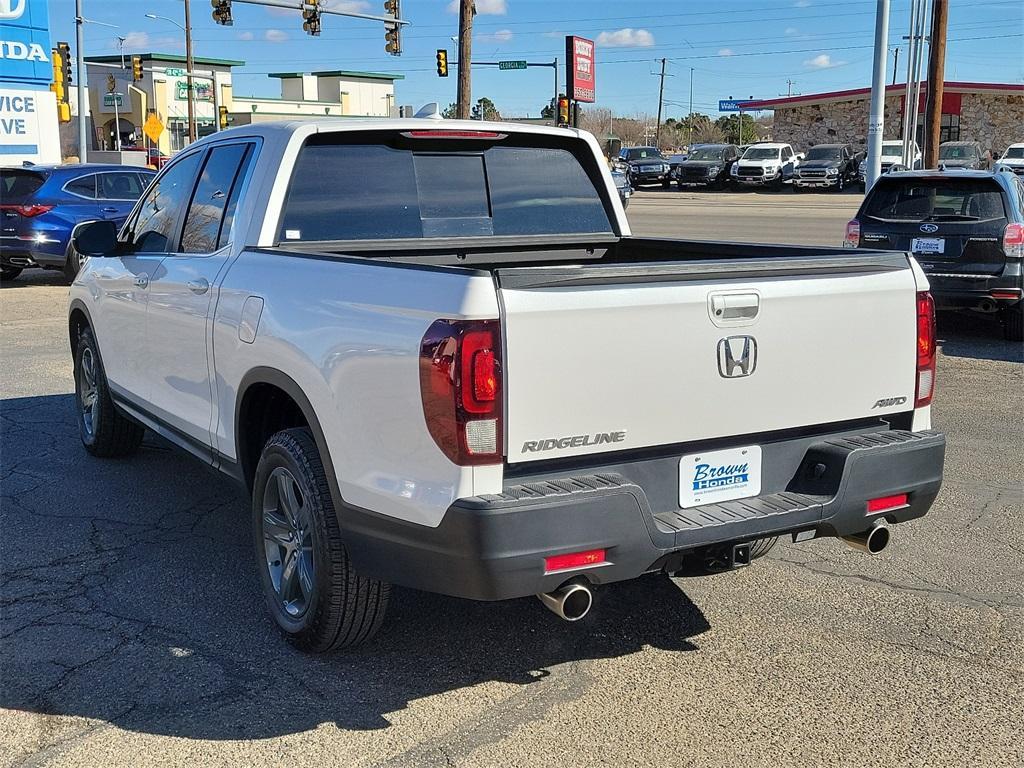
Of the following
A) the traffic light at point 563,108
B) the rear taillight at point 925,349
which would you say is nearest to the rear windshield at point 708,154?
the traffic light at point 563,108

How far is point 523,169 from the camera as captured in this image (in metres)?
5.47

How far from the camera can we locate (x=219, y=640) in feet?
13.9

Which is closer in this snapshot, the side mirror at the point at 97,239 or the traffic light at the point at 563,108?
the side mirror at the point at 97,239

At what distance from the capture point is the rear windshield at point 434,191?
4848 millimetres

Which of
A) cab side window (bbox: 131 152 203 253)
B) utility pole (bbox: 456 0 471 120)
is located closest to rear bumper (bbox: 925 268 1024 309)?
cab side window (bbox: 131 152 203 253)

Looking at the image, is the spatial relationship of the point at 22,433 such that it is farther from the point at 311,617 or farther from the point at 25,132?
the point at 25,132

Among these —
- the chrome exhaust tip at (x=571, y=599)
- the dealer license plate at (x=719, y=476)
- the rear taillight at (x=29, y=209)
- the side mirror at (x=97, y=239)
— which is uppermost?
the side mirror at (x=97, y=239)

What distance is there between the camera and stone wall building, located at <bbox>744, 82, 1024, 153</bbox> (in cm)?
6219

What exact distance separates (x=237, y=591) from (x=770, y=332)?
2497mm

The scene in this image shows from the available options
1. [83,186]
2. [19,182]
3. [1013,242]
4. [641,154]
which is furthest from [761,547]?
[641,154]

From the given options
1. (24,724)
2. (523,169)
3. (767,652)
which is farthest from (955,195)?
(24,724)

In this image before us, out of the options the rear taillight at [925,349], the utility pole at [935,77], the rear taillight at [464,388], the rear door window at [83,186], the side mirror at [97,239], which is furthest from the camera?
the utility pole at [935,77]

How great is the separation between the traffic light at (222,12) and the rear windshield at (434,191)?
1084 inches

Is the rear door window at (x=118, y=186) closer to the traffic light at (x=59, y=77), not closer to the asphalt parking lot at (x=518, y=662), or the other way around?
the asphalt parking lot at (x=518, y=662)
